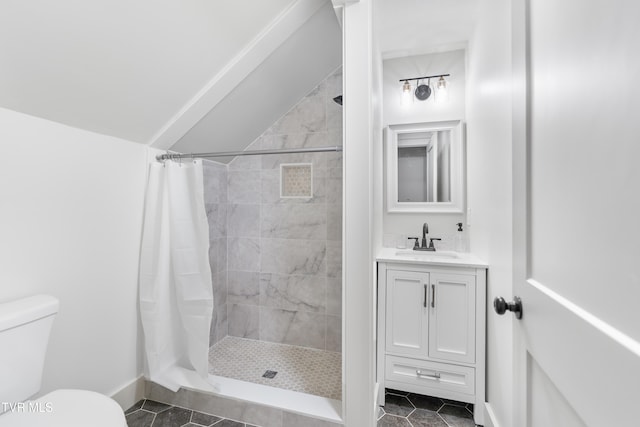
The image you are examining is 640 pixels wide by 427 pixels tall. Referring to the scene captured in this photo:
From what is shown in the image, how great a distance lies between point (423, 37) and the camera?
7.07 feet

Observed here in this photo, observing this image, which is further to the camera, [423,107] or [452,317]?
[423,107]

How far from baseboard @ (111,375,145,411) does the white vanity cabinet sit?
149cm

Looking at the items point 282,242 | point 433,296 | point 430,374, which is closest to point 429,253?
point 433,296

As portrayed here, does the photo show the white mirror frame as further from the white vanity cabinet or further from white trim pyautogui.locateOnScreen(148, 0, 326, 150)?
white trim pyautogui.locateOnScreen(148, 0, 326, 150)

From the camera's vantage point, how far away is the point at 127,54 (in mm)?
1239

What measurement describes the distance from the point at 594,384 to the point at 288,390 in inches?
59.3

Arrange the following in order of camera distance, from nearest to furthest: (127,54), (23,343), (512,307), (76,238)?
1. (512,307)
2. (23,343)
3. (127,54)
4. (76,238)

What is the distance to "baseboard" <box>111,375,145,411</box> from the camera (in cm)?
158

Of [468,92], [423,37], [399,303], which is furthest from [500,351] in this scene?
[423,37]

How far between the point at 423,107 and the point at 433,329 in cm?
178

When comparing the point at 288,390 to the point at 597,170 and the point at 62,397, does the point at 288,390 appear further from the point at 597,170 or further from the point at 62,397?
the point at 597,170

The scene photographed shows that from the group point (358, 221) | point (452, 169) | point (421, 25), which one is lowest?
point (358, 221)

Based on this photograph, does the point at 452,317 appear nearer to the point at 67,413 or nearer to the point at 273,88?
the point at 67,413

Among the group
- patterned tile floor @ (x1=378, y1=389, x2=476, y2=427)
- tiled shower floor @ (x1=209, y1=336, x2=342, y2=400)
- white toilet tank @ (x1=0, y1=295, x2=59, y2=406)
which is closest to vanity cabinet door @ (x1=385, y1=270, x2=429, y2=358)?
patterned tile floor @ (x1=378, y1=389, x2=476, y2=427)
